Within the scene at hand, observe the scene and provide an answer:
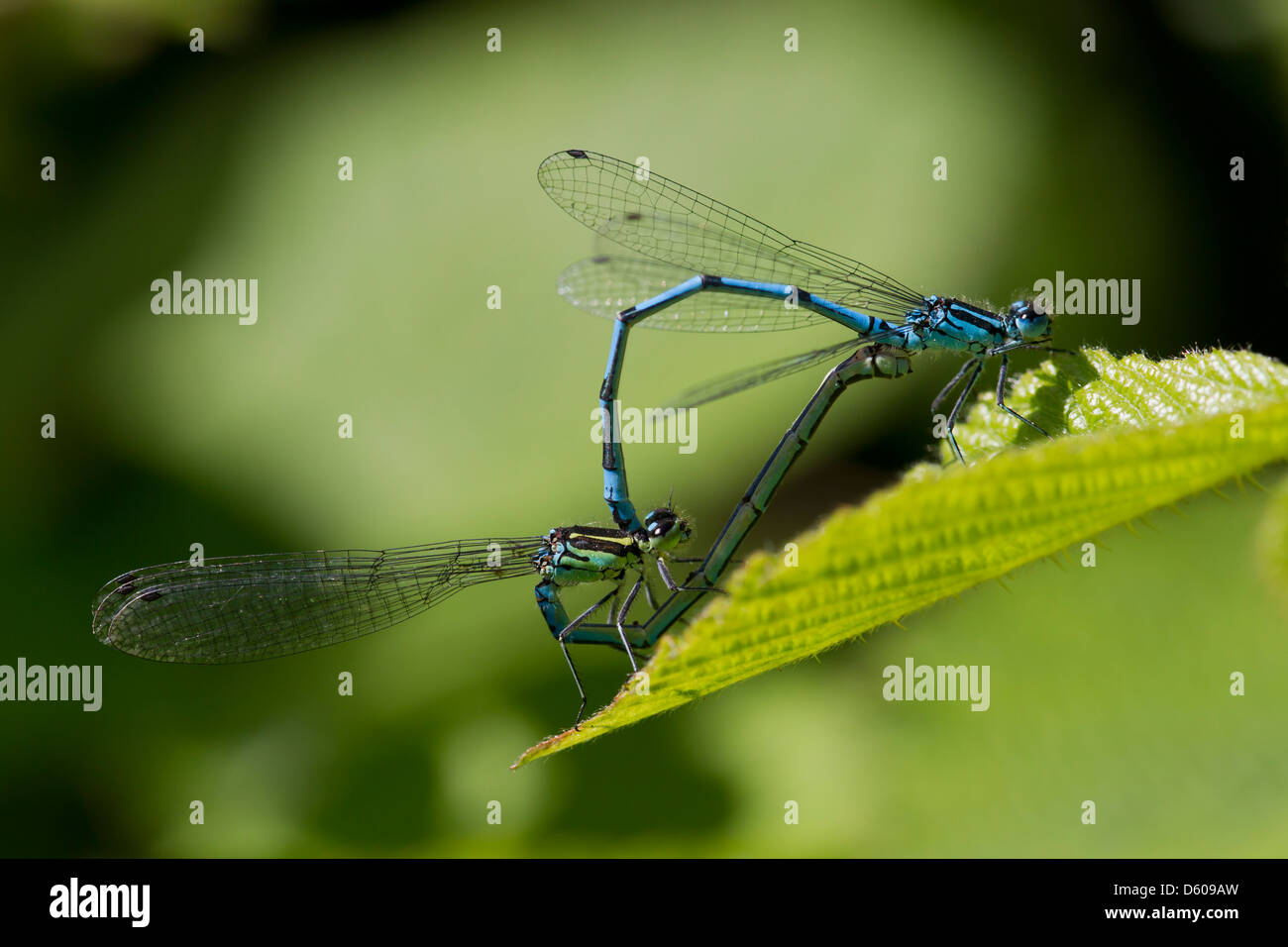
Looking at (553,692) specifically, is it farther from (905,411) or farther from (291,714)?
(905,411)

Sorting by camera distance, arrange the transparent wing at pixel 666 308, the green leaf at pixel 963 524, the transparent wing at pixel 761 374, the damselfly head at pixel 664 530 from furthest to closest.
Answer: the transparent wing at pixel 666 308
the damselfly head at pixel 664 530
the transparent wing at pixel 761 374
the green leaf at pixel 963 524

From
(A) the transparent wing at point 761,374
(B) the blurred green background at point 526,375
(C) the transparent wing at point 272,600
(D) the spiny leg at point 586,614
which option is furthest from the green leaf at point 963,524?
(C) the transparent wing at point 272,600

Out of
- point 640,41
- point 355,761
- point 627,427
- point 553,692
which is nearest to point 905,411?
point 627,427

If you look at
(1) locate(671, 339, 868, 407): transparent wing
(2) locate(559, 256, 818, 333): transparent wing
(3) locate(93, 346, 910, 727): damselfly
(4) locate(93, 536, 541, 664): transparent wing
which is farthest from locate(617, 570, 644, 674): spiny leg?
(2) locate(559, 256, 818, 333): transparent wing

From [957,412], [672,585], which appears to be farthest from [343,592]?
[957,412]

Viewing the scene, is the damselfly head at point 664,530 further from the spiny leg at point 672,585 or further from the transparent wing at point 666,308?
the transparent wing at point 666,308

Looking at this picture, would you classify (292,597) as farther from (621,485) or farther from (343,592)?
(621,485)

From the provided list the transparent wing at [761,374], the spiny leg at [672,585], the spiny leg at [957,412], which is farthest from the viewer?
the spiny leg at [672,585]

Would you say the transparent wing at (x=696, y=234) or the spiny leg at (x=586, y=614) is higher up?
the transparent wing at (x=696, y=234)
